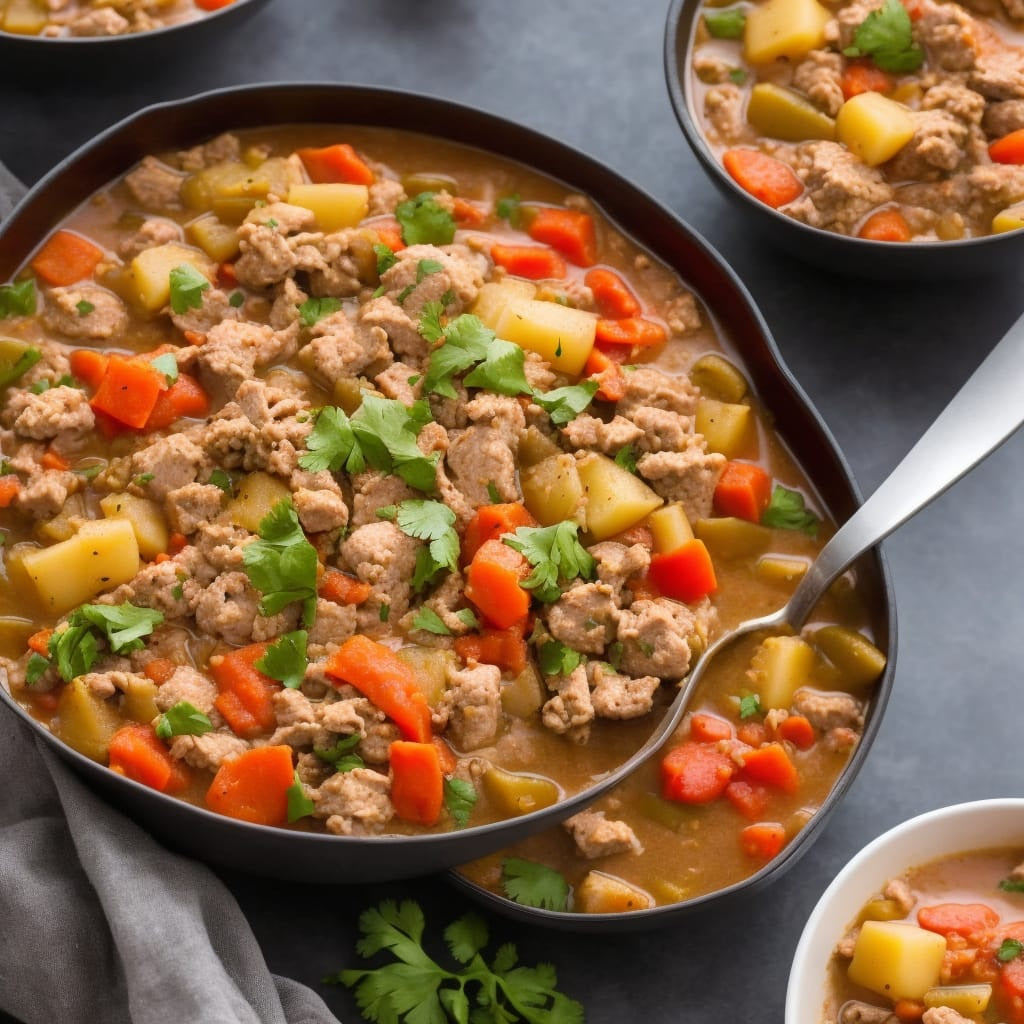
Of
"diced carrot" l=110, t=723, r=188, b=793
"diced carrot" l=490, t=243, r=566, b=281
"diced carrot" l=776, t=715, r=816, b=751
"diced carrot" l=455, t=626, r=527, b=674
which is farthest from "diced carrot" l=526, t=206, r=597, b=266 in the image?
"diced carrot" l=110, t=723, r=188, b=793

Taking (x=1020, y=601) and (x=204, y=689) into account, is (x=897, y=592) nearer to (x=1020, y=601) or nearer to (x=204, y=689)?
(x=1020, y=601)

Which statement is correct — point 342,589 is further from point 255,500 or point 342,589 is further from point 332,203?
point 332,203

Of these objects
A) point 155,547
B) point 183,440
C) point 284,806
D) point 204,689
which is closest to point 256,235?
point 183,440

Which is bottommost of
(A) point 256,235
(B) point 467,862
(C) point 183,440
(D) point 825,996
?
(D) point 825,996

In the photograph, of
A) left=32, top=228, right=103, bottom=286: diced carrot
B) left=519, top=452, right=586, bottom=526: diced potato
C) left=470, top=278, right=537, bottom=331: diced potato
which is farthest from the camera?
left=32, top=228, right=103, bottom=286: diced carrot

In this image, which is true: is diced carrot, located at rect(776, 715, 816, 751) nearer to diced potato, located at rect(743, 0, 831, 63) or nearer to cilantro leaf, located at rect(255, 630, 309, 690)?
cilantro leaf, located at rect(255, 630, 309, 690)

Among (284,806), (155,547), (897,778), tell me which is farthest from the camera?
(897,778)
